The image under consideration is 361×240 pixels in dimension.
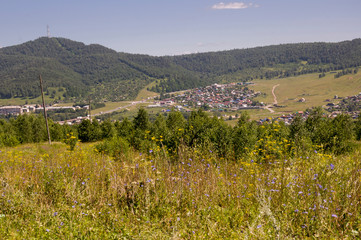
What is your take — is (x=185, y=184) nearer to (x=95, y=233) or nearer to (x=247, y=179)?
(x=247, y=179)

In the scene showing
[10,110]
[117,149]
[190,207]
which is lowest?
[117,149]

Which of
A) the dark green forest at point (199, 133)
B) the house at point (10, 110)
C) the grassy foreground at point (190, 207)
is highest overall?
the house at point (10, 110)

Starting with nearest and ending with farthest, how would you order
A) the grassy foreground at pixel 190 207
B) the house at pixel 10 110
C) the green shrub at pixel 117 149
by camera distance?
the grassy foreground at pixel 190 207, the green shrub at pixel 117 149, the house at pixel 10 110

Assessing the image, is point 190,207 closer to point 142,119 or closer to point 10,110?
point 142,119

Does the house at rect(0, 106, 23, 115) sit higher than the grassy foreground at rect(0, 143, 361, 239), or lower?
higher

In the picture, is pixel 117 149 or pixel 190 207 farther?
pixel 117 149

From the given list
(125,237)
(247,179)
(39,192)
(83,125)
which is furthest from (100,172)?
(83,125)

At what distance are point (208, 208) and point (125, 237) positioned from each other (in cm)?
140

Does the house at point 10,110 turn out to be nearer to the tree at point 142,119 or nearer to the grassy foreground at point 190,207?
the tree at point 142,119

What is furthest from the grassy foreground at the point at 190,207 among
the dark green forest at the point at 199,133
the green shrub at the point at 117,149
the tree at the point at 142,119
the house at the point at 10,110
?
the house at the point at 10,110

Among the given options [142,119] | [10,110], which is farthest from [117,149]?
[10,110]

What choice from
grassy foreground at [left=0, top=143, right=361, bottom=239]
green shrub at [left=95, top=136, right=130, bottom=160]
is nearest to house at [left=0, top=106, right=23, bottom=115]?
green shrub at [left=95, top=136, right=130, bottom=160]

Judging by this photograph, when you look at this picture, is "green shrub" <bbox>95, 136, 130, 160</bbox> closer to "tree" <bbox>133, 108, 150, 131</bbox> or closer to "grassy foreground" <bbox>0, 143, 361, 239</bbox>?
"grassy foreground" <bbox>0, 143, 361, 239</bbox>

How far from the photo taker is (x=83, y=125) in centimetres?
4372
